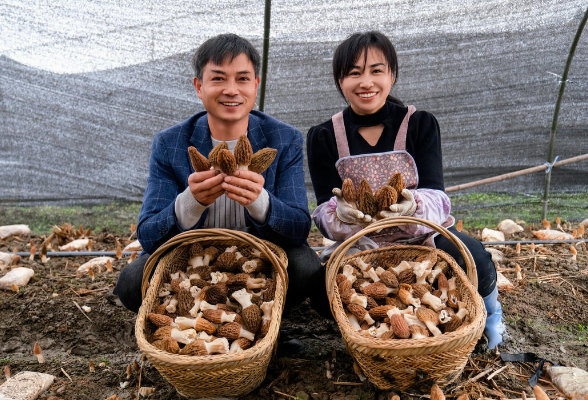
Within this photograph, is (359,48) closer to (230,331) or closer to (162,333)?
(230,331)

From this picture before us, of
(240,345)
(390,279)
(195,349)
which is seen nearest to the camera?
(195,349)

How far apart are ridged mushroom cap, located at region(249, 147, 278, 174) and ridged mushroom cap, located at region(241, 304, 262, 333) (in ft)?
2.05

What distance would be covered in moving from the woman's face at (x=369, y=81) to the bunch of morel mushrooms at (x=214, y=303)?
0.96 m

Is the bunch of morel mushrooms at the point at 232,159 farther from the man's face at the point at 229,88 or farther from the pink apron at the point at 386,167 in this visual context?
the pink apron at the point at 386,167

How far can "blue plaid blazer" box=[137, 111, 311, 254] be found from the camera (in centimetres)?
239

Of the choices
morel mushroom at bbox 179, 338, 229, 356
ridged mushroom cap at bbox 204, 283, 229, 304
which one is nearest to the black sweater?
ridged mushroom cap at bbox 204, 283, 229, 304

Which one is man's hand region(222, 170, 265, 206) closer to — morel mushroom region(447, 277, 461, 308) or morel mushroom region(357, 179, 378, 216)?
morel mushroom region(357, 179, 378, 216)

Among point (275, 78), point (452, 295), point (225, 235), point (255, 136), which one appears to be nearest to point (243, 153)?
point (225, 235)

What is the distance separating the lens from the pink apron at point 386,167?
8.54ft

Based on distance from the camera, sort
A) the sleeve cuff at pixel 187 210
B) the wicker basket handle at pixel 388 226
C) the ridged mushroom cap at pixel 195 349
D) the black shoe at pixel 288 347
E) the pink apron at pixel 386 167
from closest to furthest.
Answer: the ridged mushroom cap at pixel 195 349, the wicker basket handle at pixel 388 226, the sleeve cuff at pixel 187 210, the black shoe at pixel 288 347, the pink apron at pixel 386 167

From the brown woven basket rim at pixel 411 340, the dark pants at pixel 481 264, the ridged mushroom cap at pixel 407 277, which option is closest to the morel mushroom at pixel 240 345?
the brown woven basket rim at pixel 411 340

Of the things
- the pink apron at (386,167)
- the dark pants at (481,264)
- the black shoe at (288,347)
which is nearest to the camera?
the dark pants at (481,264)

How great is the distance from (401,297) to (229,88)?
128 cm

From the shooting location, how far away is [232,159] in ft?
6.64
